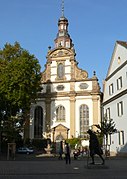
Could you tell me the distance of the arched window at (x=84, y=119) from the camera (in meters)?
57.0

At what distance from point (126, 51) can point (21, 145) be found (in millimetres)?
28422

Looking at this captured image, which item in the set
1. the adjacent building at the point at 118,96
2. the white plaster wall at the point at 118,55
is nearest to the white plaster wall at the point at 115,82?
the adjacent building at the point at 118,96

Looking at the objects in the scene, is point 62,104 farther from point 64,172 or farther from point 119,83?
point 64,172

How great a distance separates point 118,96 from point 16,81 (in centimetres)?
1423

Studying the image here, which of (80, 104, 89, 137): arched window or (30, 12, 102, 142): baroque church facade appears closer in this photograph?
(80, 104, 89, 137): arched window

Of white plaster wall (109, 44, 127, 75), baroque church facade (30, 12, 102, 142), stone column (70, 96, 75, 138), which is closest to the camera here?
white plaster wall (109, 44, 127, 75)

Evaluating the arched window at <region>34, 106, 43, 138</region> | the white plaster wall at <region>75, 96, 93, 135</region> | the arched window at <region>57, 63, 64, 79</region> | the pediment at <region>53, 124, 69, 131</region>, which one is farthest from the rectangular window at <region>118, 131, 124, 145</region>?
the arched window at <region>57, 63, 64, 79</region>

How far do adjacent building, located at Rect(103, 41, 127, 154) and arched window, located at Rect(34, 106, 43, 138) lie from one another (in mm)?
18277

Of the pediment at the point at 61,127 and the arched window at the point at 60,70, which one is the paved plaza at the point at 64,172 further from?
the arched window at the point at 60,70

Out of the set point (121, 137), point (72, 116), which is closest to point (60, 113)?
point (72, 116)

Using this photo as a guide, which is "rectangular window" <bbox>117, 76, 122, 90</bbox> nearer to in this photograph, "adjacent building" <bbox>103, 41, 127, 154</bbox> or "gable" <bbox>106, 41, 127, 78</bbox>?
"adjacent building" <bbox>103, 41, 127, 154</bbox>

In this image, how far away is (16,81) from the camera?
139ft

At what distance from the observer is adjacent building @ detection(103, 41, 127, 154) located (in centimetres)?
3747

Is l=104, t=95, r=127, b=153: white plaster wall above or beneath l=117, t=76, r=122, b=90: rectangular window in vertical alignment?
beneath
